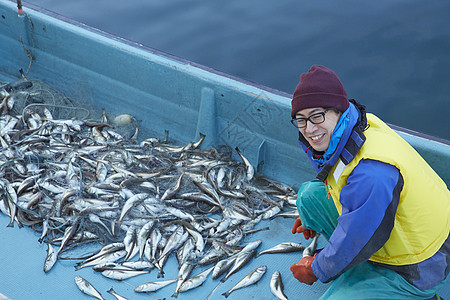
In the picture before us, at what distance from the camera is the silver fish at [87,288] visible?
3205 mm

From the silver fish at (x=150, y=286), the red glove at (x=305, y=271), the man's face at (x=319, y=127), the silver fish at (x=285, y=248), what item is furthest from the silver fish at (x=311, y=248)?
the man's face at (x=319, y=127)

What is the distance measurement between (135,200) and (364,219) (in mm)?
2156

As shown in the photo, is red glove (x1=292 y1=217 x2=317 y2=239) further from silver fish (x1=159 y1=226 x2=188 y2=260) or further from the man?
silver fish (x1=159 y1=226 x2=188 y2=260)

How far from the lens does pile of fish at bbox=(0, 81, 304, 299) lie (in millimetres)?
3463

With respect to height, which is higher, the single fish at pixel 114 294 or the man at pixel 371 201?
the man at pixel 371 201

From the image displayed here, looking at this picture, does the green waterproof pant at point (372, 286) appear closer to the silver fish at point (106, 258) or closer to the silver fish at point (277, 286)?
the silver fish at point (277, 286)

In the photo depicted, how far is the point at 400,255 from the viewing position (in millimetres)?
2385

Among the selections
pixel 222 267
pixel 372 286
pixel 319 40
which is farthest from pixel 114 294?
pixel 319 40

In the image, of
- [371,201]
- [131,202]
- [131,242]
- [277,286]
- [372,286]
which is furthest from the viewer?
[131,202]

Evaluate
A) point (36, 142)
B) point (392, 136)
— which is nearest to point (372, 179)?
point (392, 136)

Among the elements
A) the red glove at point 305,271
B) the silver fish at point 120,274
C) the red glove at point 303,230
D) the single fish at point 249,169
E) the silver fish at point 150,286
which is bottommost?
the silver fish at point 120,274

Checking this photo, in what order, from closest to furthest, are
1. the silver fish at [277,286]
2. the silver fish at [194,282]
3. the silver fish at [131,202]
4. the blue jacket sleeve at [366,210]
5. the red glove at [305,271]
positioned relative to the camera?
the blue jacket sleeve at [366,210] → the red glove at [305,271] → the silver fish at [277,286] → the silver fish at [194,282] → the silver fish at [131,202]

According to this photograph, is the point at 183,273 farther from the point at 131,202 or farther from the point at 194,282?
the point at 131,202

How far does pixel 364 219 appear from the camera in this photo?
2189mm
